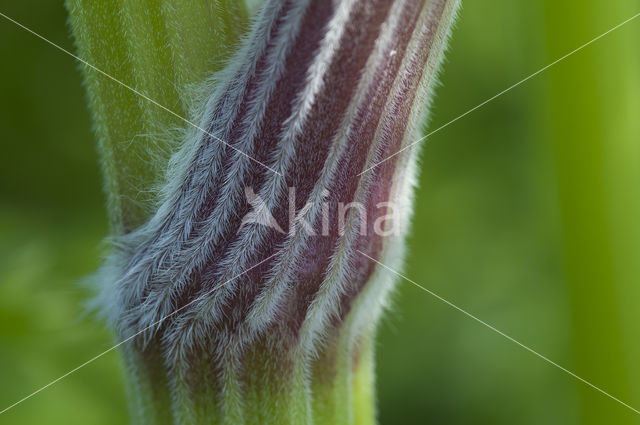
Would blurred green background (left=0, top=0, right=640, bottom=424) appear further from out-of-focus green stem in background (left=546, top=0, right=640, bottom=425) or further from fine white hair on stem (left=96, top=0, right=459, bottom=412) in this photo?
fine white hair on stem (left=96, top=0, right=459, bottom=412)

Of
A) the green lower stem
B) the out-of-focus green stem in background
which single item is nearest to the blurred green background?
the out-of-focus green stem in background

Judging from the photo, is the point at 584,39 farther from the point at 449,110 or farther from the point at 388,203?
the point at 449,110

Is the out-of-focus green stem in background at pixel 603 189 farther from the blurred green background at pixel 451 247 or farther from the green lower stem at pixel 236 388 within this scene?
the green lower stem at pixel 236 388

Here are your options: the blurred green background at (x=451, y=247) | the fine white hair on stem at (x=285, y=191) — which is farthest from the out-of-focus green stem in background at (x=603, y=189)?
the fine white hair on stem at (x=285, y=191)

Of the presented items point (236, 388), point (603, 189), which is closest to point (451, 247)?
point (603, 189)

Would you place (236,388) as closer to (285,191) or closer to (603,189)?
(285,191)
